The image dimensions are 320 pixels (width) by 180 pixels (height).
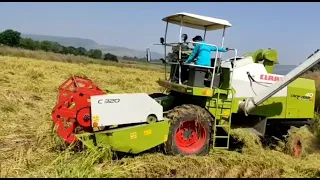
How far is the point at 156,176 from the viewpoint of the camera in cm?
553

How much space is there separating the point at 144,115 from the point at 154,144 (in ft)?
1.68

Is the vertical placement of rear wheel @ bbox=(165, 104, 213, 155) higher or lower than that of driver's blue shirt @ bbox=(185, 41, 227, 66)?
lower

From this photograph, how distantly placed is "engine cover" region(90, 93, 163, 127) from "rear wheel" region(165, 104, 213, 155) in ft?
1.04

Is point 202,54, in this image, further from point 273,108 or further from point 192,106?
point 273,108

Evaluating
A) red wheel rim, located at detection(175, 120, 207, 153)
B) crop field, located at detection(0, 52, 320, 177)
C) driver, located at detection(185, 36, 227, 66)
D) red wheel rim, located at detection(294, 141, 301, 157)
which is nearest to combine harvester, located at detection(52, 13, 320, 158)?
red wheel rim, located at detection(175, 120, 207, 153)

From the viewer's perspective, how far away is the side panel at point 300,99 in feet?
25.7

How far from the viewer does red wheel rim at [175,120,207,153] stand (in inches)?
266

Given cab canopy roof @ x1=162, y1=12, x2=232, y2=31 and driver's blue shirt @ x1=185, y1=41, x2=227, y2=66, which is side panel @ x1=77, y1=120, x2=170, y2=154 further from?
cab canopy roof @ x1=162, y1=12, x2=232, y2=31

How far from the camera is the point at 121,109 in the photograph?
6266 mm

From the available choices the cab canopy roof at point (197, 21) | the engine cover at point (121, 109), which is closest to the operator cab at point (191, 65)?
the cab canopy roof at point (197, 21)

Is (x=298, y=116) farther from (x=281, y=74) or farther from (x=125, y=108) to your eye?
(x=125, y=108)

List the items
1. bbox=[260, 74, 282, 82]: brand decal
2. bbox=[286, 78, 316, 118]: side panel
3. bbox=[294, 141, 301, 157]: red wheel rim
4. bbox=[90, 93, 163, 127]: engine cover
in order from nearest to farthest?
bbox=[90, 93, 163, 127]: engine cover → bbox=[260, 74, 282, 82]: brand decal → bbox=[294, 141, 301, 157]: red wheel rim → bbox=[286, 78, 316, 118]: side panel

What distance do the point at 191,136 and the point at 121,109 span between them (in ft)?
4.79

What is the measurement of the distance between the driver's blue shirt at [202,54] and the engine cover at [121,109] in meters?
1.11
